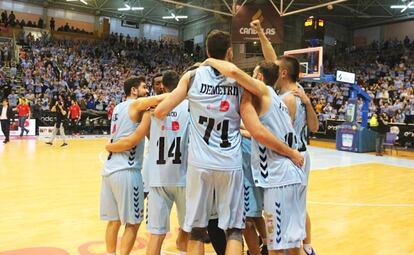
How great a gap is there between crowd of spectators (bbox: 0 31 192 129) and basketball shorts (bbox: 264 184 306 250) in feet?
50.0

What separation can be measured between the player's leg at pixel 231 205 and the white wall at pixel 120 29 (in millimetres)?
31124

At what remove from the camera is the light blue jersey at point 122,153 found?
11.5 ft

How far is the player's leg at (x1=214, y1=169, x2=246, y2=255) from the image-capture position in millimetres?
2766

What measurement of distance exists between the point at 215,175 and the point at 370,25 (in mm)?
30464

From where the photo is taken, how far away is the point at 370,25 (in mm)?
29672

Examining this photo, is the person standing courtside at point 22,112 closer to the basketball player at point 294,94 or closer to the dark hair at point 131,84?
the dark hair at point 131,84

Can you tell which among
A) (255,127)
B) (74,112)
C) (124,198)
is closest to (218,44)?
(255,127)

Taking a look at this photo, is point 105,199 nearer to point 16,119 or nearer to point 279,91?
point 279,91

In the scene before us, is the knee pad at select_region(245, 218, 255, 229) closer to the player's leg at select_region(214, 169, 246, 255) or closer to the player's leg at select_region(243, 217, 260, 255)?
the player's leg at select_region(243, 217, 260, 255)

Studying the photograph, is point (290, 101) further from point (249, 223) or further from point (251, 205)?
point (249, 223)

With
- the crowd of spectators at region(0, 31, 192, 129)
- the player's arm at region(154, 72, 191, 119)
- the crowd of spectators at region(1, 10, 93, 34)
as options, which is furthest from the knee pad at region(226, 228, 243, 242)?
the crowd of spectators at region(1, 10, 93, 34)

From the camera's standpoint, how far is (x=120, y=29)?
106ft

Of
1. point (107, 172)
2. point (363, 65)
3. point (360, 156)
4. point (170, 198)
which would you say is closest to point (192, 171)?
point (170, 198)

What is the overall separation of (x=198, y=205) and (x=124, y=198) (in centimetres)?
93
